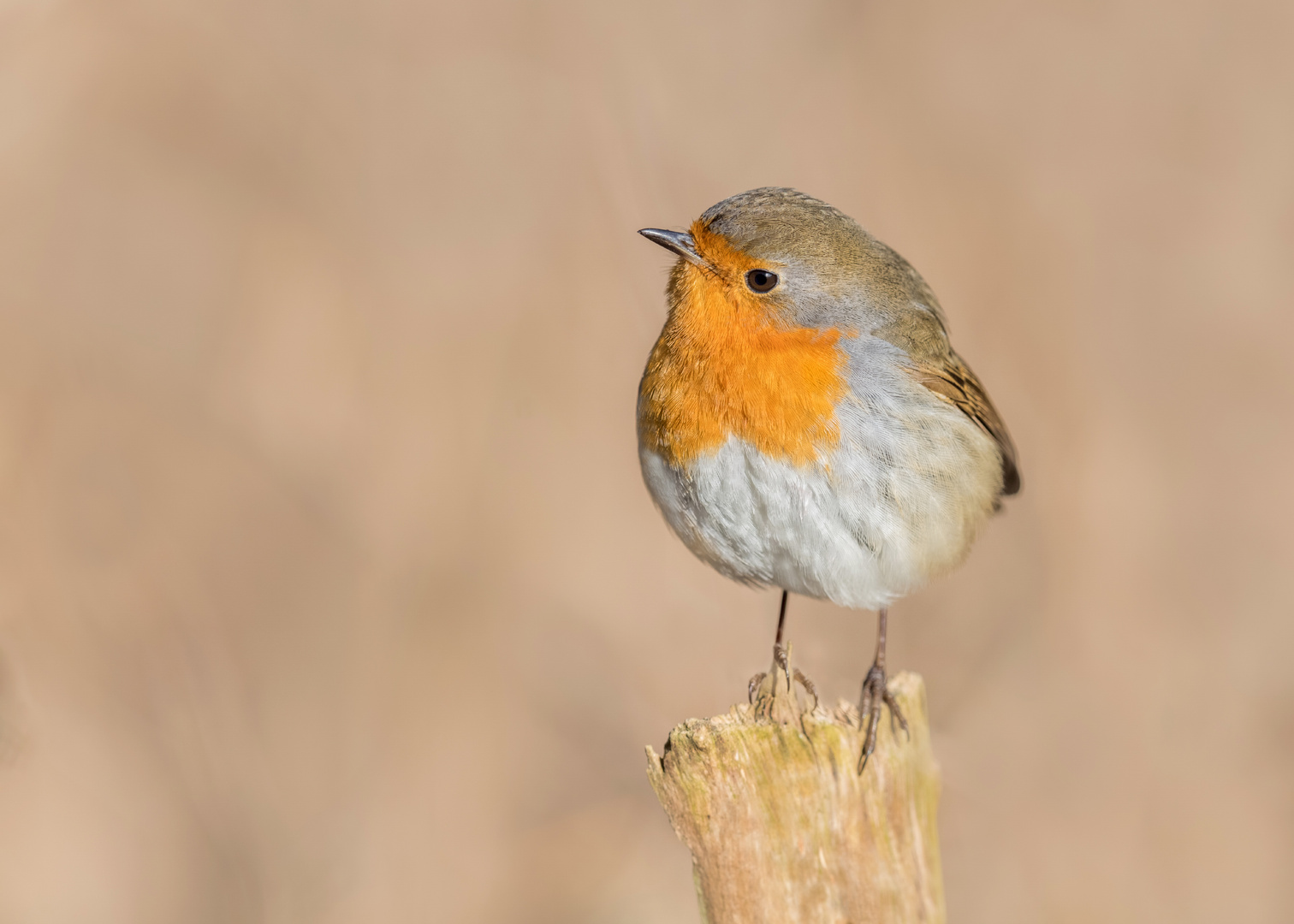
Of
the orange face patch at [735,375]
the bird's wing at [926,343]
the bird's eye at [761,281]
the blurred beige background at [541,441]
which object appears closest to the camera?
the orange face patch at [735,375]

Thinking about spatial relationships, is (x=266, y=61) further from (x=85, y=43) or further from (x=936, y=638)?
(x=936, y=638)

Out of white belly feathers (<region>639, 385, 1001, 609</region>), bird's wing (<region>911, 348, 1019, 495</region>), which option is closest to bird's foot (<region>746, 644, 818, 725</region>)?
white belly feathers (<region>639, 385, 1001, 609</region>)

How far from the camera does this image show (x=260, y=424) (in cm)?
433

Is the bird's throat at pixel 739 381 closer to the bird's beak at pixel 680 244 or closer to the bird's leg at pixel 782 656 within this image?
the bird's beak at pixel 680 244

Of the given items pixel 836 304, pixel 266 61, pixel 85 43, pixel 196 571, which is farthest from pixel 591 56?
pixel 196 571

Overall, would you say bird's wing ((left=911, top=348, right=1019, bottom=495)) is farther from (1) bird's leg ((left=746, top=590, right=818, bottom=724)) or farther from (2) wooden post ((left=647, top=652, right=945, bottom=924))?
(2) wooden post ((left=647, top=652, right=945, bottom=924))

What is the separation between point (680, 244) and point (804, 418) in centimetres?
58

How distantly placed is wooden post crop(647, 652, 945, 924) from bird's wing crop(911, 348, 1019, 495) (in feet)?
3.14

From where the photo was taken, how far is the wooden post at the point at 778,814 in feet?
7.94

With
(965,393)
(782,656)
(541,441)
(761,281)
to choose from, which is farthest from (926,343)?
(541,441)

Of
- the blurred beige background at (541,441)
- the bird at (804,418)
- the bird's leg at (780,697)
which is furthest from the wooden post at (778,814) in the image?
the blurred beige background at (541,441)

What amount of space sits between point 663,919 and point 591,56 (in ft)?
11.0

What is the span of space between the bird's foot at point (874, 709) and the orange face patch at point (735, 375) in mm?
632

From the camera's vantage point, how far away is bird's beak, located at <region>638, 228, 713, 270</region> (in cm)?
297
